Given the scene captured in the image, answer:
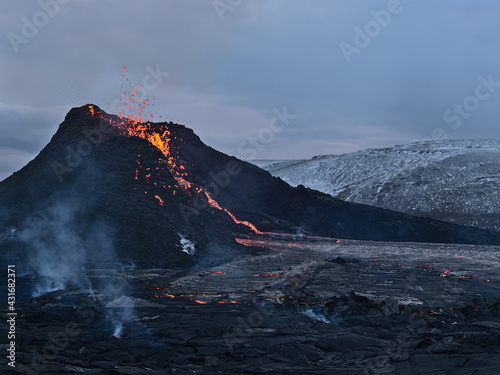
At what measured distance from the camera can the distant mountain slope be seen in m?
65.3

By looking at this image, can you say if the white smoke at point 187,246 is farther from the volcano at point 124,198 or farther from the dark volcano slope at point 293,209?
the dark volcano slope at point 293,209

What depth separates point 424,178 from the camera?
7969 cm

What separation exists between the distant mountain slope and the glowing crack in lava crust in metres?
39.6

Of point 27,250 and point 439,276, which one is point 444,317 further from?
point 27,250

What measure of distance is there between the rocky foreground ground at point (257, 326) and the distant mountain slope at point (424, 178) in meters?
48.2

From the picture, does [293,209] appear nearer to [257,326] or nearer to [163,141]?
[163,141]

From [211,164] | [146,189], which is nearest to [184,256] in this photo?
[146,189]

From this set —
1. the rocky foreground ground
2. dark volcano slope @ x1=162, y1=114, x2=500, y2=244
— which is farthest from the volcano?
the rocky foreground ground

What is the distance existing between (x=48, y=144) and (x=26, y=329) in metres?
21.5

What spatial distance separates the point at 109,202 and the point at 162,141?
17892mm

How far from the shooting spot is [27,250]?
18.7 metres

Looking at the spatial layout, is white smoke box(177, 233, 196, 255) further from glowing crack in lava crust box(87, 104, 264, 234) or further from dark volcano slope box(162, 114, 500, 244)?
dark volcano slope box(162, 114, 500, 244)

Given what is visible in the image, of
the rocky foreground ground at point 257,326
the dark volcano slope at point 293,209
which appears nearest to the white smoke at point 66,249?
the rocky foreground ground at point 257,326

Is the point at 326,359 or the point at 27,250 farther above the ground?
the point at 27,250
